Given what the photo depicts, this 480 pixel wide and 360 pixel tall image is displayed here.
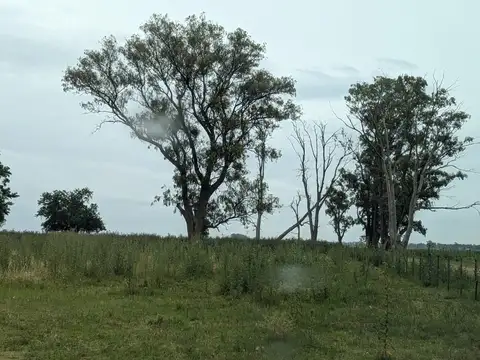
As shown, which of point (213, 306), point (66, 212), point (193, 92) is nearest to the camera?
point (213, 306)

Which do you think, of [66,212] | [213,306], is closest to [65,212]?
[66,212]

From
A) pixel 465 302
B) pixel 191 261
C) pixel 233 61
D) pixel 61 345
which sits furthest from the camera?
pixel 233 61

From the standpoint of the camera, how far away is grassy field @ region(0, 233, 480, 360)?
28.6 feet

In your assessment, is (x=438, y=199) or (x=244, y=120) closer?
(x=244, y=120)

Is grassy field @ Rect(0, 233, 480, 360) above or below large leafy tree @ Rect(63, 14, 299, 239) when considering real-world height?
below

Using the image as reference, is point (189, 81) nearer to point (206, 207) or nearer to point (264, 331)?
point (206, 207)

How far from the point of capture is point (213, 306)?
39.8 feet

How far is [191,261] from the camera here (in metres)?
16.1

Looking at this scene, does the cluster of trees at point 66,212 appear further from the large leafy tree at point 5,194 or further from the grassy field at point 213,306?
the grassy field at point 213,306

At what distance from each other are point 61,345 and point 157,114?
34342mm

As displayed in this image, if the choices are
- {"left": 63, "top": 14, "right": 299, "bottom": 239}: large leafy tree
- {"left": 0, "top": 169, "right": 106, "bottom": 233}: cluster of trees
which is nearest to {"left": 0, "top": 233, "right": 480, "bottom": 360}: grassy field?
{"left": 63, "top": 14, "right": 299, "bottom": 239}: large leafy tree

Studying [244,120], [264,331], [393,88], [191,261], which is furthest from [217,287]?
[393,88]

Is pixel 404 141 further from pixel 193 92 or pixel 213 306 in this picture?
pixel 213 306

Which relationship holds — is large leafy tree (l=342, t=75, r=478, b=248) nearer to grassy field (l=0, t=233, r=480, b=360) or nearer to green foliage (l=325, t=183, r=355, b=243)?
green foliage (l=325, t=183, r=355, b=243)
